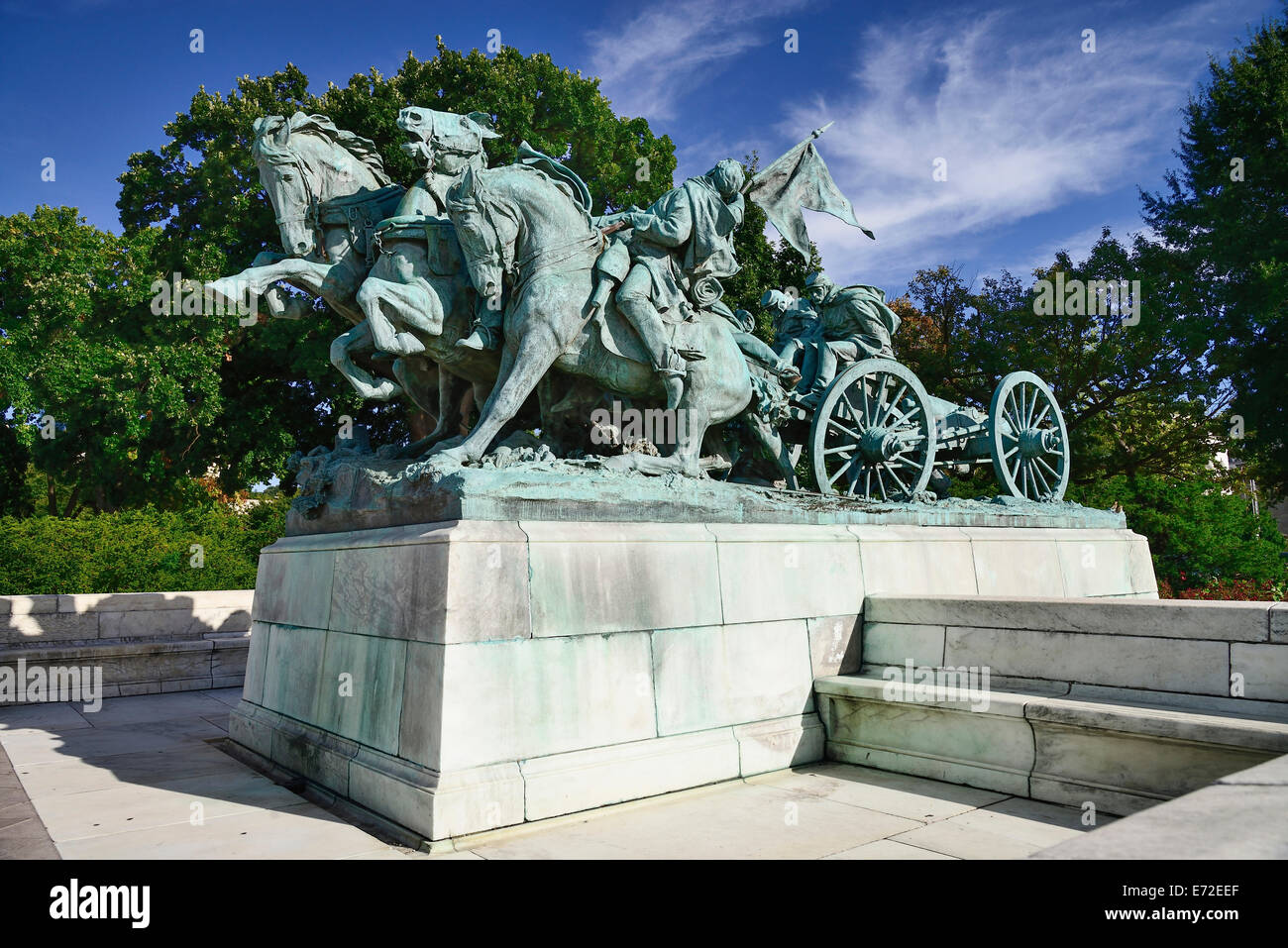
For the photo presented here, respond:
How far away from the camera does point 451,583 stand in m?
4.78

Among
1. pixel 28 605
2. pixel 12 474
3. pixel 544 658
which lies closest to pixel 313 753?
pixel 544 658

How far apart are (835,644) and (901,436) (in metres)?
3.09

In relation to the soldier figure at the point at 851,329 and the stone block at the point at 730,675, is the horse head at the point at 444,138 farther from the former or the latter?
the stone block at the point at 730,675

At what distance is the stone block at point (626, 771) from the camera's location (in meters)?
4.84

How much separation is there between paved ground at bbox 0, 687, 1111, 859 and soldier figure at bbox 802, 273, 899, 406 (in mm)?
4377

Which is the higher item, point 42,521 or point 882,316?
point 882,316

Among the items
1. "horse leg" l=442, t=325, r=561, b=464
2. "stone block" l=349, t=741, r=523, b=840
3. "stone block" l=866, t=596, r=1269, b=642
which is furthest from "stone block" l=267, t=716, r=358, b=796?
"stone block" l=866, t=596, r=1269, b=642

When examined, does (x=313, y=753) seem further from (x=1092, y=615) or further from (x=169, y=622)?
(x=169, y=622)

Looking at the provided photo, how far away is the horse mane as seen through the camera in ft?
24.6

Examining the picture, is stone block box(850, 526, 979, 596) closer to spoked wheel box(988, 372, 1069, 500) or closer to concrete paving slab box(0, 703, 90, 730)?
spoked wheel box(988, 372, 1069, 500)

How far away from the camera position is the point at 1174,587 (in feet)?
51.6

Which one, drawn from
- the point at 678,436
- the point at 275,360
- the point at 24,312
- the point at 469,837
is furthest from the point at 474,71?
the point at 469,837

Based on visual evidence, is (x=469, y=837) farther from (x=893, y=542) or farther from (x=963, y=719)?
(x=893, y=542)

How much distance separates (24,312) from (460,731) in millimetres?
22205
